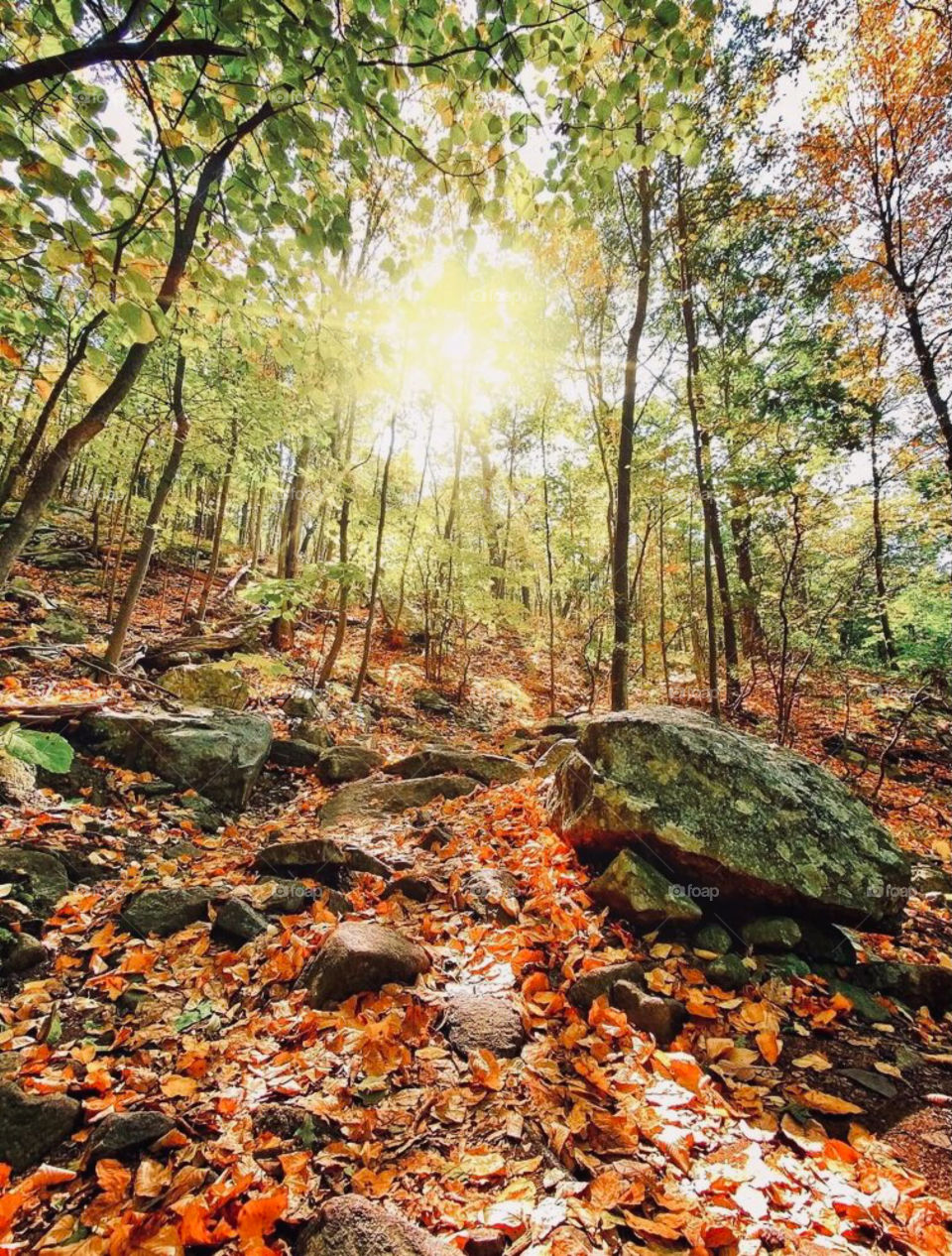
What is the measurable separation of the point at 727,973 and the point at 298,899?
289 centimetres

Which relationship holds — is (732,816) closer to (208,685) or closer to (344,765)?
(344,765)

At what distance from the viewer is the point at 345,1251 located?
154 cm

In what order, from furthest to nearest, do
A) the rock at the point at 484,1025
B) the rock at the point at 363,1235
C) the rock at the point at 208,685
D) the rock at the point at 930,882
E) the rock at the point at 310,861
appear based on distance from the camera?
the rock at the point at 208,685 → the rock at the point at 930,882 → the rock at the point at 310,861 → the rock at the point at 484,1025 → the rock at the point at 363,1235

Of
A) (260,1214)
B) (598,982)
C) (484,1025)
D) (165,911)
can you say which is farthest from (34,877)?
(598,982)

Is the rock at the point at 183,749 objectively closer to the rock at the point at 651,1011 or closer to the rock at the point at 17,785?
the rock at the point at 17,785

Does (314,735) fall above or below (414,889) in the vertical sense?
above

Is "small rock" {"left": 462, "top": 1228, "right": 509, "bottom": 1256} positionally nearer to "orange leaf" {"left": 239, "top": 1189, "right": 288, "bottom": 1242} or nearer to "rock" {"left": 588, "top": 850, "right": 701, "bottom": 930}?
"orange leaf" {"left": 239, "top": 1189, "right": 288, "bottom": 1242}

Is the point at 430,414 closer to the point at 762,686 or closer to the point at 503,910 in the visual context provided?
the point at 762,686

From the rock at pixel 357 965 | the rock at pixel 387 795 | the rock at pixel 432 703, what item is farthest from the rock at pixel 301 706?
the rock at pixel 357 965

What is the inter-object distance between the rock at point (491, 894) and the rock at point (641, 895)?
605 millimetres

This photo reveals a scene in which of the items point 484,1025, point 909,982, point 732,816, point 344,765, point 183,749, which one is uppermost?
point 183,749

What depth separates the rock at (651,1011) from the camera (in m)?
2.74

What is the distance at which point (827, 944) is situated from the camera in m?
3.51

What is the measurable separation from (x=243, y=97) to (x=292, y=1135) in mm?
4033
